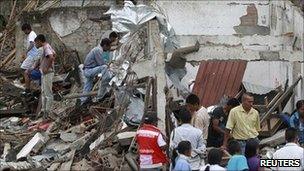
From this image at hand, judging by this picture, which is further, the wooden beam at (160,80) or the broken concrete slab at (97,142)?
the broken concrete slab at (97,142)

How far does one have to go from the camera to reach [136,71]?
11477mm

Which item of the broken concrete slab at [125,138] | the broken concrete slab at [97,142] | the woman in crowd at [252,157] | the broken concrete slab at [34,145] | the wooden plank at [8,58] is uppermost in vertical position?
the woman in crowd at [252,157]

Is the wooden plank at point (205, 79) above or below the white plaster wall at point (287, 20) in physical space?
below

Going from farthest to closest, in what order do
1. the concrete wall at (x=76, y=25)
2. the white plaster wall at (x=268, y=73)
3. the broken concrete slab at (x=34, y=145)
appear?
the concrete wall at (x=76, y=25), the white plaster wall at (x=268, y=73), the broken concrete slab at (x=34, y=145)

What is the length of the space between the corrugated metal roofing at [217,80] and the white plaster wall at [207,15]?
227cm

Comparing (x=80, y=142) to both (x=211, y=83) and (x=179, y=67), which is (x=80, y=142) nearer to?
(x=179, y=67)

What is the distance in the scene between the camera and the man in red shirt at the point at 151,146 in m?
8.94

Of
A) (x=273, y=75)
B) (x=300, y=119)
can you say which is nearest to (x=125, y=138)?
(x=300, y=119)

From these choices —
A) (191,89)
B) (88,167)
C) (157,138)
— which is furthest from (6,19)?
(157,138)

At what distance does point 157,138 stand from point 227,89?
4286 millimetres

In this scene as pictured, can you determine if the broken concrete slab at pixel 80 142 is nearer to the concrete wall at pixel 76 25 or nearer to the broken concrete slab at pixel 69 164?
the broken concrete slab at pixel 69 164

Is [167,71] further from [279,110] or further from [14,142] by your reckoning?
[14,142]

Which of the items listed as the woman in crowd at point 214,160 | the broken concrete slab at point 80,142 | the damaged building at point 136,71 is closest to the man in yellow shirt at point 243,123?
the damaged building at point 136,71

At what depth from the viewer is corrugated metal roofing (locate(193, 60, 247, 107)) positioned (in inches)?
506
